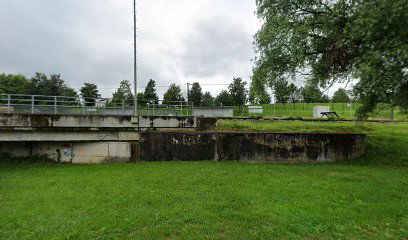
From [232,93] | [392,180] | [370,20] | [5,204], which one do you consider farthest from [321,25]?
[232,93]

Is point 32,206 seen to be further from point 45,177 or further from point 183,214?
point 183,214

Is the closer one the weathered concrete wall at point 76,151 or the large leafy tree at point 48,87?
the weathered concrete wall at point 76,151

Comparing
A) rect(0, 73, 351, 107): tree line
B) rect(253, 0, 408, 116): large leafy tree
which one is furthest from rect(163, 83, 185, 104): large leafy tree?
rect(253, 0, 408, 116): large leafy tree

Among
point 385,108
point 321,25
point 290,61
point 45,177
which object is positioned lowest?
point 45,177

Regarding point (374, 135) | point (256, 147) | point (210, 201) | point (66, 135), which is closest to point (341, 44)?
point (256, 147)

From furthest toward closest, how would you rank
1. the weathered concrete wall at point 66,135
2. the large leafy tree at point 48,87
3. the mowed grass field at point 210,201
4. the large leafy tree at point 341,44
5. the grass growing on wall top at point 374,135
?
the large leafy tree at point 48,87
the weathered concrete wall at point 66,135
the grass growing on wall top at point 374,135
the large leafy tree at point 341,44
the mowed grass field at point 210,201

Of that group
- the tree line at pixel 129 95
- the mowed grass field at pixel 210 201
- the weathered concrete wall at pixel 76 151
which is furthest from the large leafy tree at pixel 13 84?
the mowed grass field at pixel 210 201

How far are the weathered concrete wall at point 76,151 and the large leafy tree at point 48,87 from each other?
48093mm

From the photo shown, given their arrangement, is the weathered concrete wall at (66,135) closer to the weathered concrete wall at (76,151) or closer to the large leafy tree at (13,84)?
the weathered concrete wall at (76,151)

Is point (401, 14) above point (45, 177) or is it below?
above

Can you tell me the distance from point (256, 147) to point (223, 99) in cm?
4307

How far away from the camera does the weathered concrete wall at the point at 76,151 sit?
555 inches

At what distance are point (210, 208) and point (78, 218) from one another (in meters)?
3.68

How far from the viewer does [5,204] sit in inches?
292
